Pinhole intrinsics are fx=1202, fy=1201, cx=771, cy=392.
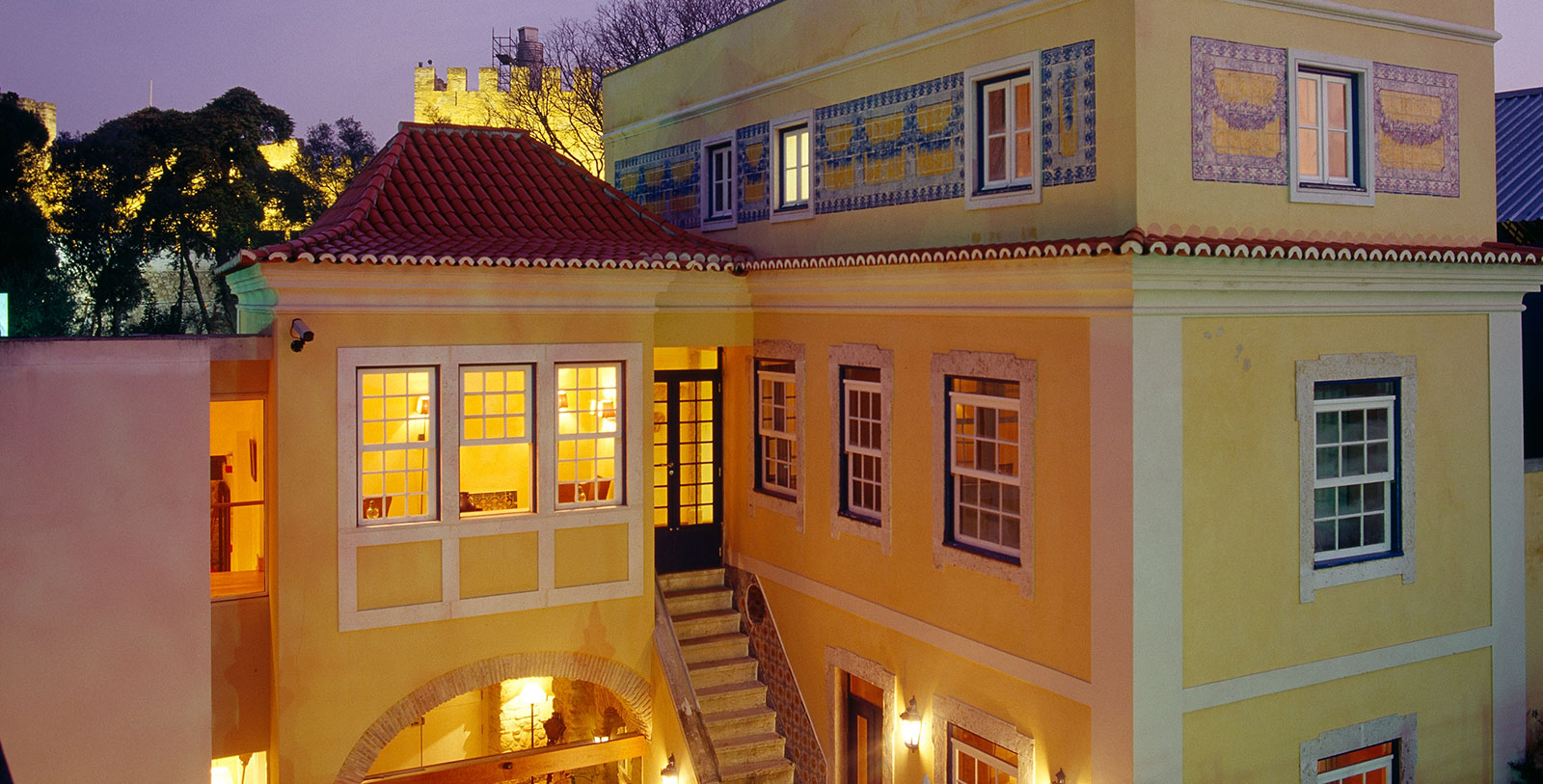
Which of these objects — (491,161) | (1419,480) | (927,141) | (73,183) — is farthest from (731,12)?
(1419,480)

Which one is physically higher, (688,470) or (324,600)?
(688,470)

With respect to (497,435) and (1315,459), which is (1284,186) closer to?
(1315,459)

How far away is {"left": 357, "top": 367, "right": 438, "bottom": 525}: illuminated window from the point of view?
10.8 meters

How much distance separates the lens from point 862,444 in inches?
449

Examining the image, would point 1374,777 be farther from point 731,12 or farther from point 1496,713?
point 731,12

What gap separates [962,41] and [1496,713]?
735cm

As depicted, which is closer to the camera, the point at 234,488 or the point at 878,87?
the point at 878,87

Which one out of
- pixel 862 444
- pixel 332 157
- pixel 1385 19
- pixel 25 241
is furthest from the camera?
pixel 332 157

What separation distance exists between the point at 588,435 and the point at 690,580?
2613mm

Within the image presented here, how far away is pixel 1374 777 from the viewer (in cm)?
971

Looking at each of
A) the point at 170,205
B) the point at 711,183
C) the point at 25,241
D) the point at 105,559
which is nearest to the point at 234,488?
the point at 105,559

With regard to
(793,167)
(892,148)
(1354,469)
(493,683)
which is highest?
(793,167)

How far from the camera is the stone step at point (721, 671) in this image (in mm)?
12469

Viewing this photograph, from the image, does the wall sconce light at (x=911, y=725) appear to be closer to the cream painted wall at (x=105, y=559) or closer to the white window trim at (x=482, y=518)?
the white window trim at (x=482, y=518)
